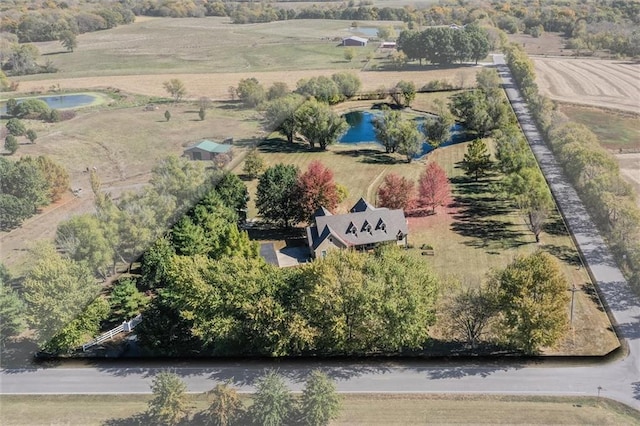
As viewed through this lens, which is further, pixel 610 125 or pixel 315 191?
pixel 610 125

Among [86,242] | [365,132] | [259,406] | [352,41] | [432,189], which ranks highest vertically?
[352,41]

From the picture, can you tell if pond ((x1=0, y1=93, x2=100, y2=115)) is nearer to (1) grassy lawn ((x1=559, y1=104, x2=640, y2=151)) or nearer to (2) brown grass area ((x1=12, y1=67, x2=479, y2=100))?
(2) brown grass area ((x1=12, y1=67, x2=479, y2=100))

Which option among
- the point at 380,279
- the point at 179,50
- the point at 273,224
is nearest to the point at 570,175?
the point at 273,224

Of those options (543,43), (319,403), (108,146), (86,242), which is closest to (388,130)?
(108,146)

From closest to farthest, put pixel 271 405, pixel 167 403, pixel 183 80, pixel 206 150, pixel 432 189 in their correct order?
pixel 271 405 < pixel 167 403 < pixel 432 189 < pixel 206 150 < pixel 183 80

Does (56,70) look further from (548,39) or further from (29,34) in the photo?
(548,39)

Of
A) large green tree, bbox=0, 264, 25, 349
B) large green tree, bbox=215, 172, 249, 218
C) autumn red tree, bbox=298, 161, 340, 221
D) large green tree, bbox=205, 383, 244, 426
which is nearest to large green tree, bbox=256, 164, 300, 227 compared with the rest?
autumn red tree, bbox=298, 161, 340, 221

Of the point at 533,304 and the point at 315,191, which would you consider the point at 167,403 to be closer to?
the point at 533,304

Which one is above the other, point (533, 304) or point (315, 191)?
point (533, 304)

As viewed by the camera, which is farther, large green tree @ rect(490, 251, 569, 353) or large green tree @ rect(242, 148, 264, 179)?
large green tree @ rect(242, 148, 264, 179)
